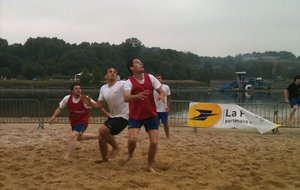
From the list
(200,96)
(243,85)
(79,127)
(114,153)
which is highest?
(243,85)

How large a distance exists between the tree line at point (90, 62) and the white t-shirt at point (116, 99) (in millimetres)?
85384

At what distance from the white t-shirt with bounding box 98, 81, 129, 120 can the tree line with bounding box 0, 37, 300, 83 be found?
85.4 m

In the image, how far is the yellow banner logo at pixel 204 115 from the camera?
45.4 feet

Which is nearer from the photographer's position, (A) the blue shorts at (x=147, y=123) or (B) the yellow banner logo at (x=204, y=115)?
(A) the blue shorts at (x=147, y=123)

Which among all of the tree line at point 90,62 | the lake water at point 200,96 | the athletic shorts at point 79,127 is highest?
the tree line at point 90,62

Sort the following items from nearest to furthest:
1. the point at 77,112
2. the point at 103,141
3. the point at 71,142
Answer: the point at 103,141 < the point at 71,142 < the point at 77,112

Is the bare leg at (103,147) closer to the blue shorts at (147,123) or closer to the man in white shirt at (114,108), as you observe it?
the man in white shirt at (114,108)

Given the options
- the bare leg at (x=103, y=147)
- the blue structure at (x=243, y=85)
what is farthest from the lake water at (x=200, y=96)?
the bare leg at (x=103, y=147)

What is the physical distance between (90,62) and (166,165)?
107 meters

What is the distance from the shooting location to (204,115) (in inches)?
547

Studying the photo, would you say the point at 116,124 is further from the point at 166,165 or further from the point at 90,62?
the point at 90,62

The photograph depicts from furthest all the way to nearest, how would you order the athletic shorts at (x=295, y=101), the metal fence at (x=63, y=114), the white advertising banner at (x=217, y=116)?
1. the metal fence at (x=63, y=114)
2. the athletic shorts at (x=295, y=101)
3. the white advertising banner at (x=217, y=116)

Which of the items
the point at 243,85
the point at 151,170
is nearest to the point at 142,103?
the point at 151,170

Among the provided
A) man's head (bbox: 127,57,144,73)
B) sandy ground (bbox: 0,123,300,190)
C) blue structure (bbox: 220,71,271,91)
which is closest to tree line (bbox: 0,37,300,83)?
blue structure (bbox: 220,71,271,91)
